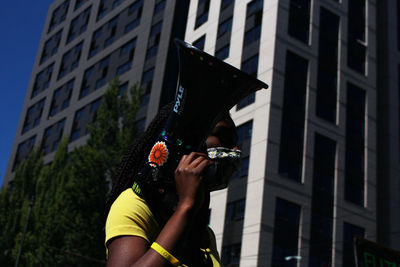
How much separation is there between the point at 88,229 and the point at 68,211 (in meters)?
1.31

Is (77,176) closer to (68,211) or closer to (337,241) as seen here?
(68,211)

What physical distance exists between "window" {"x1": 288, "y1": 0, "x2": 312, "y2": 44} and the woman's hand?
96.2ft

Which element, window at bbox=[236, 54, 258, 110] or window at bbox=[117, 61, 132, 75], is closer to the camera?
window at bbox=[236, 54, 258, 110]

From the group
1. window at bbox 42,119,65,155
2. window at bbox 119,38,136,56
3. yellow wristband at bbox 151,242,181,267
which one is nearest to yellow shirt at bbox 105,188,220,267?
yellow wristband at bbox 151,242,181,267

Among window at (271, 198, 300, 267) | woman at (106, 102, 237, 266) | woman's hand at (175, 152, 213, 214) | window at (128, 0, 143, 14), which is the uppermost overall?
window at (128, 0, 143, 14)

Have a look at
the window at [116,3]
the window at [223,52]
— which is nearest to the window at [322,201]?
the window at [223,52]

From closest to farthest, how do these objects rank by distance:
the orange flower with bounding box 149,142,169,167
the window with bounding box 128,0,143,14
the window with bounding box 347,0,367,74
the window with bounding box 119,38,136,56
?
the orange flower with bounding box 149,142,169,167
the window with bounding box 347,0,367,74
the window with bounding box 119,38,136,56
the window with bounding box 128,0,143,14

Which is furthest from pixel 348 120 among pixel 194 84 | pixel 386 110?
pixel 194 84

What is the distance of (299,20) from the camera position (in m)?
30.9

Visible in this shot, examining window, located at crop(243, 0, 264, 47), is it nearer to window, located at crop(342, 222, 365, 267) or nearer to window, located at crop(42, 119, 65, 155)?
window, located at crop(342, 222, 365, 267)

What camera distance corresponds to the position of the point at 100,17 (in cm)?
4459

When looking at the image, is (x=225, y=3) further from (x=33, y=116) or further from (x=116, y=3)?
(x=33, y=116)

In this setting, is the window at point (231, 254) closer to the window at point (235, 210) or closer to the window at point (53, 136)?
the window at point (235, 210)

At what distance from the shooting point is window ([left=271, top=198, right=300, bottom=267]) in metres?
24.8
